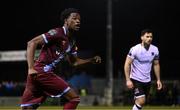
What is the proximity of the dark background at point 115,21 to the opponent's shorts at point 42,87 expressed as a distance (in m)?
44.5

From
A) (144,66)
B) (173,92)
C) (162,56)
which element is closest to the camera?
(144,66)

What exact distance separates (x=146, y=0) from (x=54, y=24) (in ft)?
29.1

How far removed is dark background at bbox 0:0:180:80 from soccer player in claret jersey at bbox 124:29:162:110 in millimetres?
39993

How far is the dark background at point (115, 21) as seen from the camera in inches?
2186

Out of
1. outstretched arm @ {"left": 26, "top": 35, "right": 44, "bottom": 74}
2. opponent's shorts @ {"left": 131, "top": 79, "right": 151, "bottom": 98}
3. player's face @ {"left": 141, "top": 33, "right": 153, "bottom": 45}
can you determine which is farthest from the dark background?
outstretched arm @ {"left": 26, "top": 35, "right": 44, "bottom": 74}

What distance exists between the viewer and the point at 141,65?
48.0ft


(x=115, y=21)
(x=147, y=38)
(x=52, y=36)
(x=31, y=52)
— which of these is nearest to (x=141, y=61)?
Answer: (x=147, y=38)

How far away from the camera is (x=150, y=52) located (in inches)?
576

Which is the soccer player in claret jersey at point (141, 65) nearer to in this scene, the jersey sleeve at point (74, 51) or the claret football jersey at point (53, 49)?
the jersey sleeve at point (74, 51)

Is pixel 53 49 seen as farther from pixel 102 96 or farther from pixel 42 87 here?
pixel 102 96

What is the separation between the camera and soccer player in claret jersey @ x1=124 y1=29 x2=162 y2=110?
14.5 m

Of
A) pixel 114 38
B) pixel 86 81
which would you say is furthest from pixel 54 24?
pixel 86 81

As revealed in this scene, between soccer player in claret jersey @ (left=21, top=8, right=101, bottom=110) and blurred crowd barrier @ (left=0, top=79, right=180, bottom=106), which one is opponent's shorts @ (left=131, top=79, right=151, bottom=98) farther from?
blurred crowd barrier @ (left=0, top=79, right=180, bottom=106)

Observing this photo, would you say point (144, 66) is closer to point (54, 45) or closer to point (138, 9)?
point (54, 45)
